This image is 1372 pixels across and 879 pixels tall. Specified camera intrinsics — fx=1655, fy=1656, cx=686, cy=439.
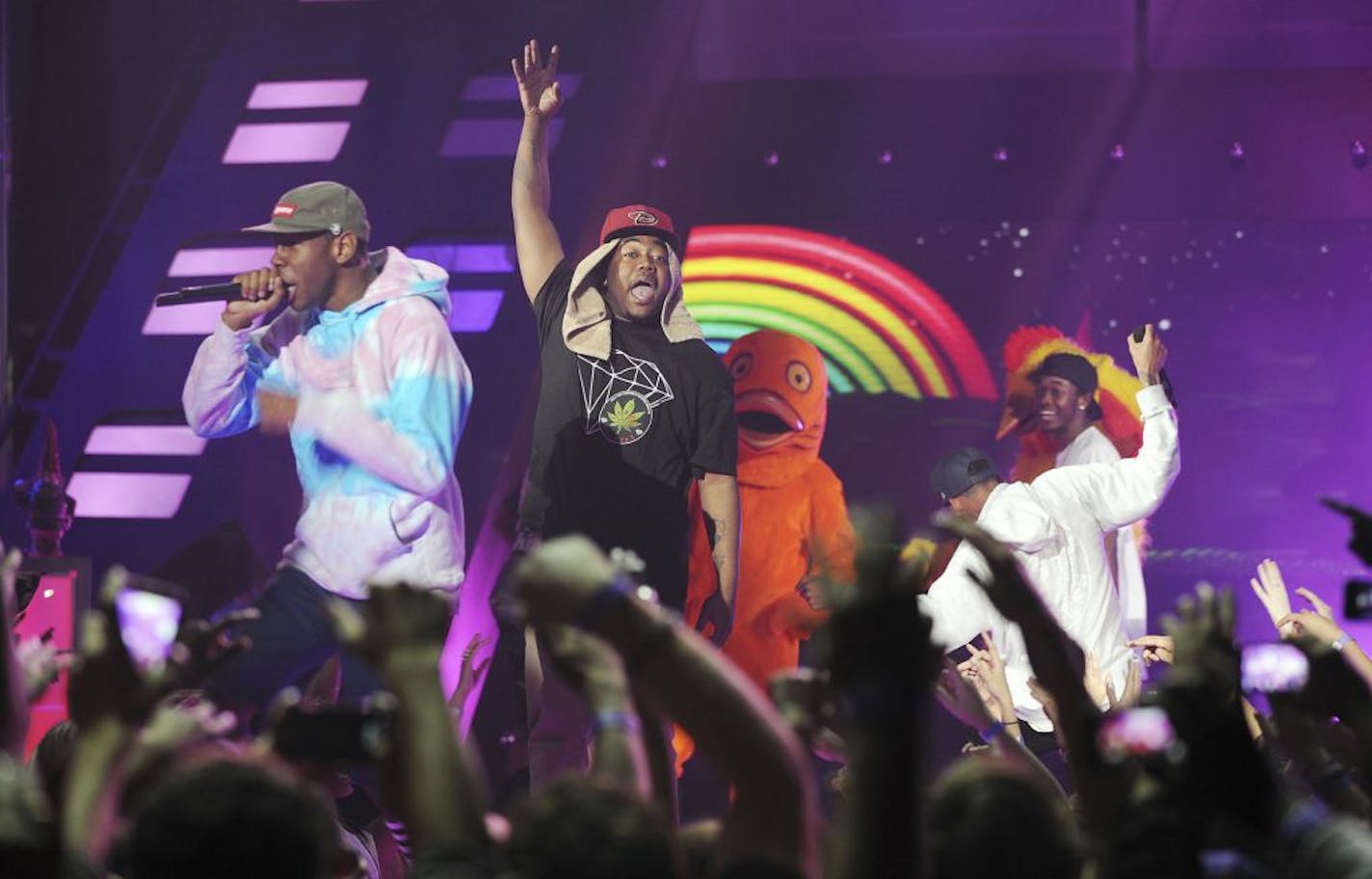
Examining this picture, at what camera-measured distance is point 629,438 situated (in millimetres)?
5742

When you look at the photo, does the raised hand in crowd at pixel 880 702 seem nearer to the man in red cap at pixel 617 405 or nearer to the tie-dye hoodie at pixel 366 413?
the man in red cap at pixel 617 405

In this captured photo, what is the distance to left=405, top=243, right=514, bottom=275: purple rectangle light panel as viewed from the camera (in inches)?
234

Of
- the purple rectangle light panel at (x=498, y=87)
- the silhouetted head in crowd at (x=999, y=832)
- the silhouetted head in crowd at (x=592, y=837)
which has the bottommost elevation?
the silhouetted head in crowd at (x=592, y=837)

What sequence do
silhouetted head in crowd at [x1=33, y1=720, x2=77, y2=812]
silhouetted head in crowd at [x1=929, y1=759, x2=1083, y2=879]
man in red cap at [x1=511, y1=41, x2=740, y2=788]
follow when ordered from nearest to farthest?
1. silhouetted head in crowd at [x1=929, y1=759, x2=1083, y2=879]
2. silhouetted head in crowd at [x1=33, y1=720, x2=77, y2=812]
3. man in red cap at [x1=511, y1=41, x2=740, y2=788]

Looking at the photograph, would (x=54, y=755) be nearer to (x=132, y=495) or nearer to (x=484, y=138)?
(x=132, y=495)

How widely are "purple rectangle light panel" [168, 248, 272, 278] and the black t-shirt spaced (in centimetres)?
106

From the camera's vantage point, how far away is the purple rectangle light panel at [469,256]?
5949 mm

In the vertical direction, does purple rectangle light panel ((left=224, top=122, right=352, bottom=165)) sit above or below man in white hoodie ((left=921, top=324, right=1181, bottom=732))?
above

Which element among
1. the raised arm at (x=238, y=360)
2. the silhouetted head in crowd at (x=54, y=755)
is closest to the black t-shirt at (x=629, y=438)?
the raised arm at (x=238, y=360)

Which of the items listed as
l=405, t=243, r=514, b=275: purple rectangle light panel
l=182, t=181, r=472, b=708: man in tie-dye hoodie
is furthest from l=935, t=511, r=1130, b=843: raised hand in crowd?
l=405, t=243, r=514, b=275: purple rectangle light panel

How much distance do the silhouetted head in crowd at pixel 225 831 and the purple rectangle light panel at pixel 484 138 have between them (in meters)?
Answer: 4.72

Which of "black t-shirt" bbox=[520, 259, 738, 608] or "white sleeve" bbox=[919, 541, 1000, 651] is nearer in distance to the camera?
"white sleeve" bbox=[919, 541, 1000, 651]

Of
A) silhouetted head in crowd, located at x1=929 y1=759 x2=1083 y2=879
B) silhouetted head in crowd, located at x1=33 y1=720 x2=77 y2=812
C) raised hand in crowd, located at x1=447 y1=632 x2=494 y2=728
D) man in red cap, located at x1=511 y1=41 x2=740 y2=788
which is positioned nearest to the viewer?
silhouetted head in crowd, located at x1=929 y1=759 x2=1083 y2=879

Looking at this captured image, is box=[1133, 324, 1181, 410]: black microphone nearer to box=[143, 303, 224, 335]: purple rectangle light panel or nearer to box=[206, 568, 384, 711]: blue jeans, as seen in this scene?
box=[206, 568, 384, 711]: blue jeans
